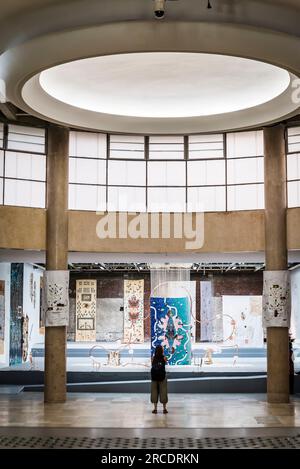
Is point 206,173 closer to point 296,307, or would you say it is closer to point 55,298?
point 55,298

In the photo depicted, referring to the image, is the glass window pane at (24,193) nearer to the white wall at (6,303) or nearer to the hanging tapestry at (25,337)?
the white wall at (6,303)

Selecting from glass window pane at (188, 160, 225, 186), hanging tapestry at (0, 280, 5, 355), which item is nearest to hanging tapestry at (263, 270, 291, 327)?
glass window pane at (188, 160, 225, 186)

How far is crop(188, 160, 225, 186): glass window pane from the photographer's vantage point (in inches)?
673

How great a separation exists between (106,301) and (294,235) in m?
20.6

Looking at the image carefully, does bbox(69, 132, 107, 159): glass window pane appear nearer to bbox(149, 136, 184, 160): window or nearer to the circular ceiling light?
bbox(149, 136, 184, 160): window

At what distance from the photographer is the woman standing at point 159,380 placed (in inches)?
574

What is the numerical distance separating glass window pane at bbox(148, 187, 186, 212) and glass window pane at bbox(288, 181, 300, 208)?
8.77 feet

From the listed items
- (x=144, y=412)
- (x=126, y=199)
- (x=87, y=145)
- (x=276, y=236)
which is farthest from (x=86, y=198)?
(x=144, y=412)

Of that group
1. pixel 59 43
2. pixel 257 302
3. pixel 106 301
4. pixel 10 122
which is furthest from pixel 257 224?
pixel 106 301

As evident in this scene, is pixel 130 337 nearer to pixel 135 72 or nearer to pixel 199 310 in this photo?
pixel 199 310

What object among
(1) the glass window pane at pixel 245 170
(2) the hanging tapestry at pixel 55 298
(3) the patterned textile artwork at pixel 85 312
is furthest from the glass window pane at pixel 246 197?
(3) the patterned textile artwork at pixel 85 312

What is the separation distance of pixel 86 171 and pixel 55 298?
334 cm

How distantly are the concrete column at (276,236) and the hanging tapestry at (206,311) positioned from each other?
1826 centimetres

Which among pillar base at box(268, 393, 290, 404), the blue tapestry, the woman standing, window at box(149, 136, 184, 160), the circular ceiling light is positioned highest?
the circular ceiling light
